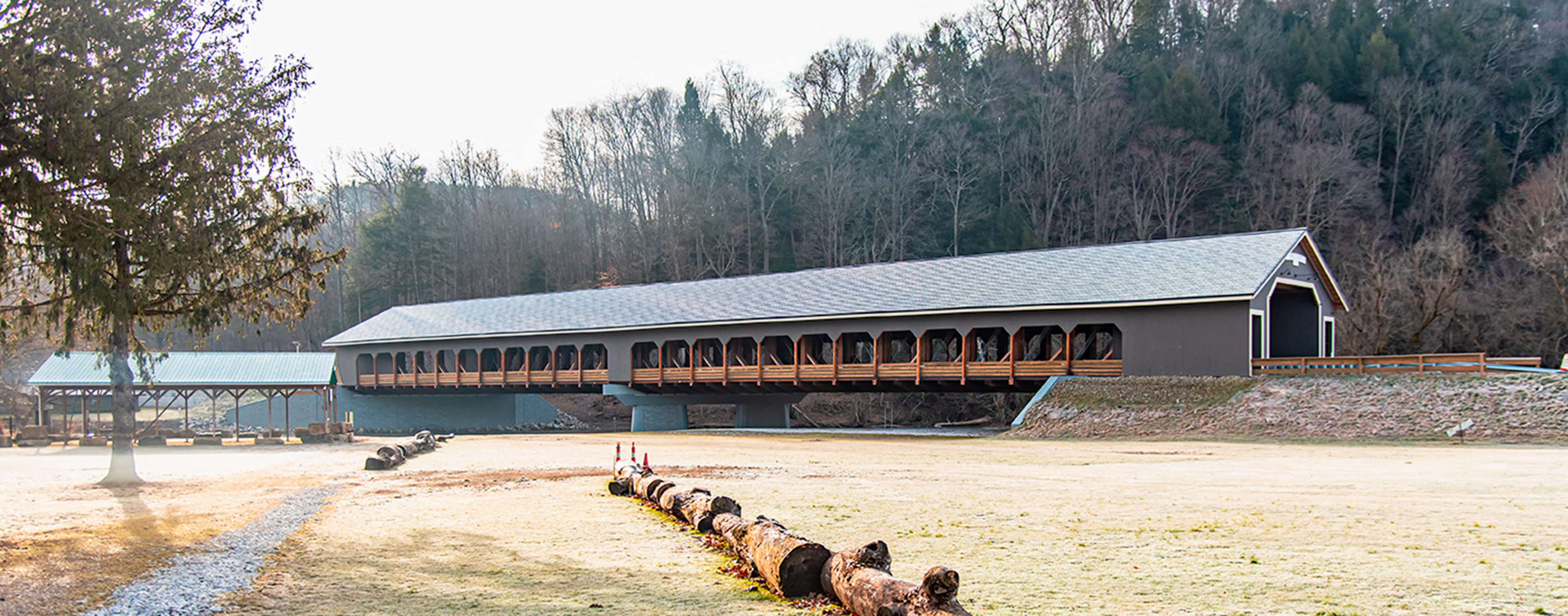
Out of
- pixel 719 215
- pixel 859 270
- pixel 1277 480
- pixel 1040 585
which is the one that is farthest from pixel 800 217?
pixel 1040 585

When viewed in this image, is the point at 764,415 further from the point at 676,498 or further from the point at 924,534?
the point at 924,534

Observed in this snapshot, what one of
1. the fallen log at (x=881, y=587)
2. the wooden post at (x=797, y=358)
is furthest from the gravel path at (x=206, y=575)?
the wooden post at (x=797, y=358)

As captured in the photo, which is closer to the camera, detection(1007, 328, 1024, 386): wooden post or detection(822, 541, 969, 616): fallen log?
detection(822, 541, 969, 616): fallen log

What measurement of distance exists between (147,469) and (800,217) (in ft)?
133

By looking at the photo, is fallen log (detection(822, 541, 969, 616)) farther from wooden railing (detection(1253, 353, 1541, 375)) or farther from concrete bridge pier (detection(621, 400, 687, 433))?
concrete bridge pier (detection(621, 400, 687, 433))

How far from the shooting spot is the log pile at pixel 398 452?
18406 mm

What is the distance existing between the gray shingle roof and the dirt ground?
31.2ft

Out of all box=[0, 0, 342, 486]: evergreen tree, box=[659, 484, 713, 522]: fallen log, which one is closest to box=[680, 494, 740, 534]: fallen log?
box=[659, 484, 713, 522]: fallen log

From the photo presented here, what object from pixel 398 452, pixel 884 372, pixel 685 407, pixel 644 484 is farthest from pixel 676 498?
pixel 685 407

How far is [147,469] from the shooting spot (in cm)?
1950

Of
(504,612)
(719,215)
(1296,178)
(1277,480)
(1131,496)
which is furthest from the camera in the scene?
(719,215)

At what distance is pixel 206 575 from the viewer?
7840mm

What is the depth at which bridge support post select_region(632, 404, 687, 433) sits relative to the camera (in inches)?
1453

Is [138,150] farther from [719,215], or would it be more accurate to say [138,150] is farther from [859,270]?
[719,215]
